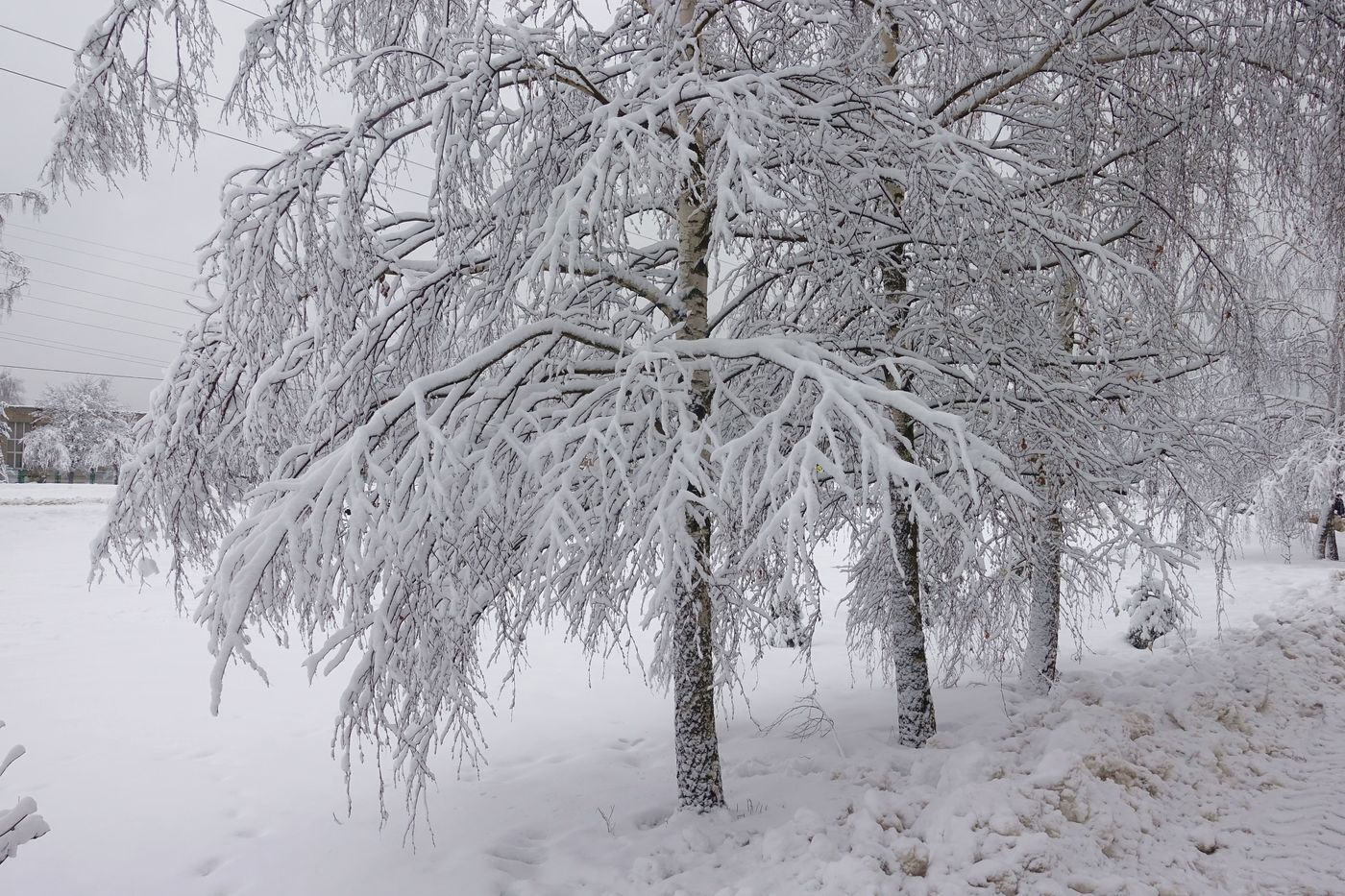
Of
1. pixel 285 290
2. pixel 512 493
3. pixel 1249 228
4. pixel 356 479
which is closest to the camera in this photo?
pixel 356 479

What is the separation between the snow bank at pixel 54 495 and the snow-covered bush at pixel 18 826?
22887 millimetres

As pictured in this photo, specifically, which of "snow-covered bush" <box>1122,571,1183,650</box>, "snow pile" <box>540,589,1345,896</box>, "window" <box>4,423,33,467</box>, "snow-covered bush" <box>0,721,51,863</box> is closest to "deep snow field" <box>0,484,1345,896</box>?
"snow pile" <box>540,589,1345,896</box>

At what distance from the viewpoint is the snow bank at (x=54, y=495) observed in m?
21.8

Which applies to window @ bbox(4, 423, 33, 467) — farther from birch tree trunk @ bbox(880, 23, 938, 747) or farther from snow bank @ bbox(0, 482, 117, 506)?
birch tree trunk @ bbox(880, 23, 938, 747)

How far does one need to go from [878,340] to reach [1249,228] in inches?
211

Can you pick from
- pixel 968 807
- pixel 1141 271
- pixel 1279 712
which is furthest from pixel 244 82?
pixel 1279 712

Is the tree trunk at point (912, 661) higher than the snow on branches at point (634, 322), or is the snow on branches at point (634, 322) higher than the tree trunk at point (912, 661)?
the snow on branches at point (634, 322)

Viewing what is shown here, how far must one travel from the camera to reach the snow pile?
3469mm

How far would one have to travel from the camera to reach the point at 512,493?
3.17 meters

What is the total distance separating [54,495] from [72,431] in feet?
72.0

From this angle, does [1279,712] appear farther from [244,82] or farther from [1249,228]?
[244,82]

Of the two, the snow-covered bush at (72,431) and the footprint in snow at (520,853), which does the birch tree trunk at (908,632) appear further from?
the snow-covered bush at (72,431)

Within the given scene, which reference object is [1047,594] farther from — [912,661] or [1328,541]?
[1328,541]

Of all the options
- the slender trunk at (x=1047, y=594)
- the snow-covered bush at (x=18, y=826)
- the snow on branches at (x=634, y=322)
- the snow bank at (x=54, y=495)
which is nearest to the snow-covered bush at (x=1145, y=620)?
the slender trunk at (x=1047, y=594)
